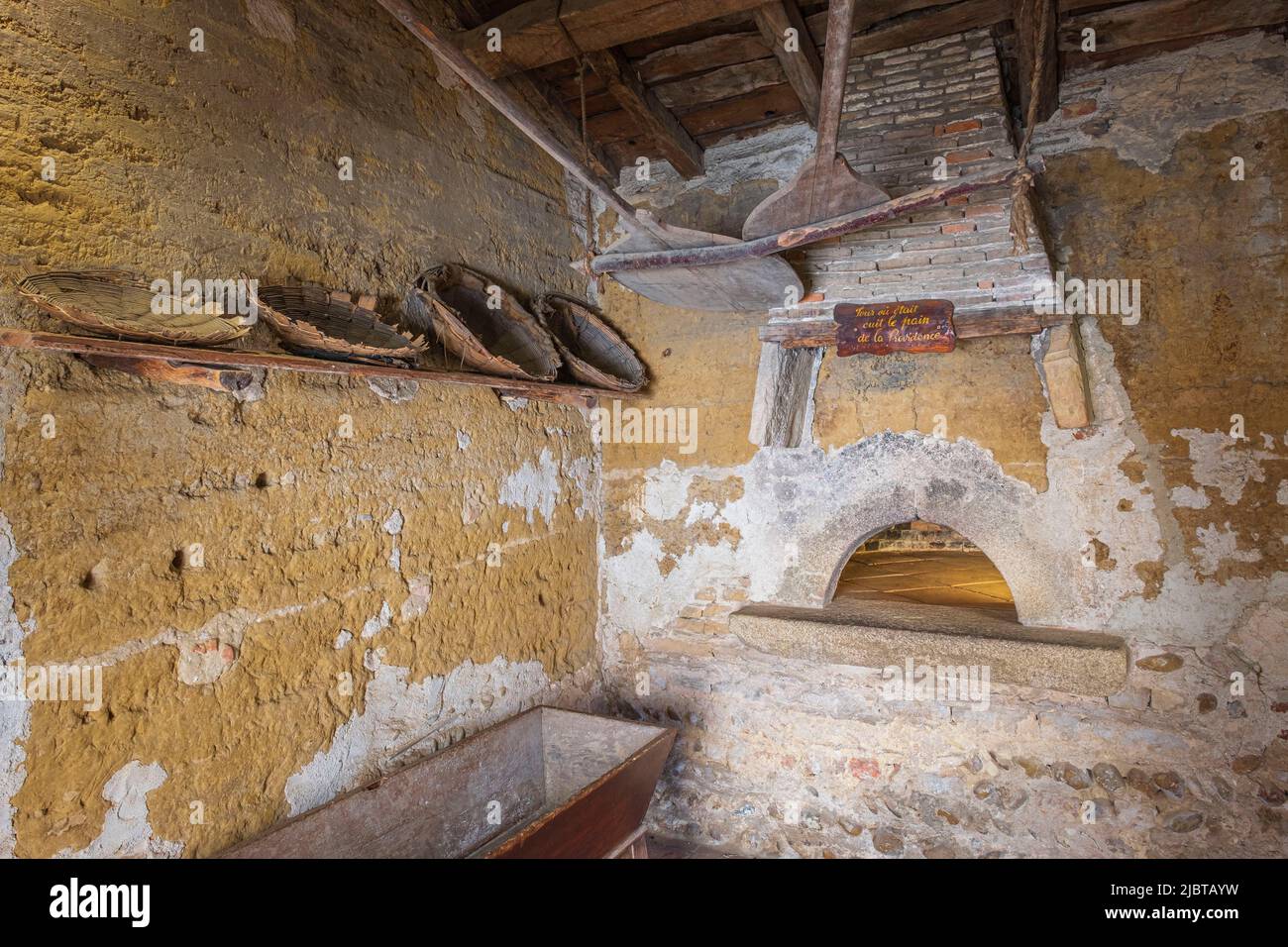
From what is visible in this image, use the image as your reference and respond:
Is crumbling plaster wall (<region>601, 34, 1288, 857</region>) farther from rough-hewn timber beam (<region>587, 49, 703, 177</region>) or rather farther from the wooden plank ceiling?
rough-hewn timber beam (<region>587, 49, 703, 177</region>)

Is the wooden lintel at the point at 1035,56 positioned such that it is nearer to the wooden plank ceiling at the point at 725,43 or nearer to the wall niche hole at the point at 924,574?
the wooden plank ceiling at the point at 725,43

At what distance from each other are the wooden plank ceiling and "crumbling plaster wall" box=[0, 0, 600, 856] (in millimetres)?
478

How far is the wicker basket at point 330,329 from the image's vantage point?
205cm

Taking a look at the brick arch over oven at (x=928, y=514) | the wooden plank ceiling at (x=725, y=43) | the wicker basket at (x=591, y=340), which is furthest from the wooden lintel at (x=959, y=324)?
the wooden plank ceiling at (x=725, y=43)

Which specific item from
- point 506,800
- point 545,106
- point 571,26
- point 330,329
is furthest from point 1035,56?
point 506,800

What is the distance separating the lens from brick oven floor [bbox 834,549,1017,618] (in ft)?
12.4

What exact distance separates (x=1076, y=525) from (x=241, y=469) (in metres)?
3.23

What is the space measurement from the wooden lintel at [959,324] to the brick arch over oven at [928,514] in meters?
0.63

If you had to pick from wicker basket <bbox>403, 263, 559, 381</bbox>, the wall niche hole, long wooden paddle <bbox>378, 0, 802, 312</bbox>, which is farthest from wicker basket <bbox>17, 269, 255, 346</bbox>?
the wall niche hole

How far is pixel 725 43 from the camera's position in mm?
3027

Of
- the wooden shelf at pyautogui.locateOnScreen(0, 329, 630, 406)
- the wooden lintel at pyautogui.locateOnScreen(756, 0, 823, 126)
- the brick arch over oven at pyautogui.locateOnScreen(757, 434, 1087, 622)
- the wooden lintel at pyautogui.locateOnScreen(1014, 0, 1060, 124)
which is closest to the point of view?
the wooden shelf at pyautogui.locateOnScreen(0, 329, 630, 406)

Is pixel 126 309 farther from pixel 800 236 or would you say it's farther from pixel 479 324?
pixel 800 236

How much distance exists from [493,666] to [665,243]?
201cm

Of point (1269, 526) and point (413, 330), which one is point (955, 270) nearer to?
point (1269, 526)
